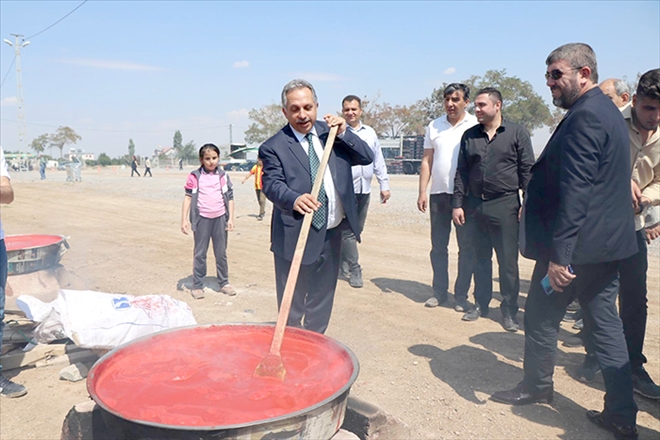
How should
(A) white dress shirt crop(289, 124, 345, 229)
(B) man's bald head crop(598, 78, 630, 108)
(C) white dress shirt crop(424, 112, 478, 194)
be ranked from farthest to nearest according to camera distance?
1. (C) white dress shirt crop(424, 112, 478, 194)
2. (B) man's bald head crop(598, 78, 630, 108)
3. (A) white dress shirt crop(289, 124, 345, 229)

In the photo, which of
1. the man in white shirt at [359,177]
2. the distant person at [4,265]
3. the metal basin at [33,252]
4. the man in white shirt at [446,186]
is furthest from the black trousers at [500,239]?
the metal basin at [33,252]

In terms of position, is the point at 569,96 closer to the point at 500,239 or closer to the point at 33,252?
the point at 500,239

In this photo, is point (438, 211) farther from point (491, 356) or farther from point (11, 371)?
point (11, 371)

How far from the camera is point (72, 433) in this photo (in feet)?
7.27

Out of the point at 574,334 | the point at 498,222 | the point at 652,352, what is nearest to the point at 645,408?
the point at 652,352

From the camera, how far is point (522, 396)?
3203 millimetres

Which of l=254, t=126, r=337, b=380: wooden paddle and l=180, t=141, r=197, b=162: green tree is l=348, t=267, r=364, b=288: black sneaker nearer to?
l=254, t=126, r=337, b=380: wooden paddle

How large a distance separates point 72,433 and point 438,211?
3.86m

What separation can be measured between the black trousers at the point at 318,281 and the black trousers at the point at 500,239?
6.34 ft

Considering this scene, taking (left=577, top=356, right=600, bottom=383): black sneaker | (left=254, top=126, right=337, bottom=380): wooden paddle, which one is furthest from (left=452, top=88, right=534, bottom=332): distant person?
(left=254, top=126, right=337, bottom=380): wooden paddle

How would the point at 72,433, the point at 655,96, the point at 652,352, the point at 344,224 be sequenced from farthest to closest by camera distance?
the point at 652,352
the point at 344,224
the point at 655,96
the point at 72,433

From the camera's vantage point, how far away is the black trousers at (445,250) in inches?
195

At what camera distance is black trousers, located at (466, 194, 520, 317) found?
14.6 ft

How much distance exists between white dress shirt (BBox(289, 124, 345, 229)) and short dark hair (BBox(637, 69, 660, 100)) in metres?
1.85
